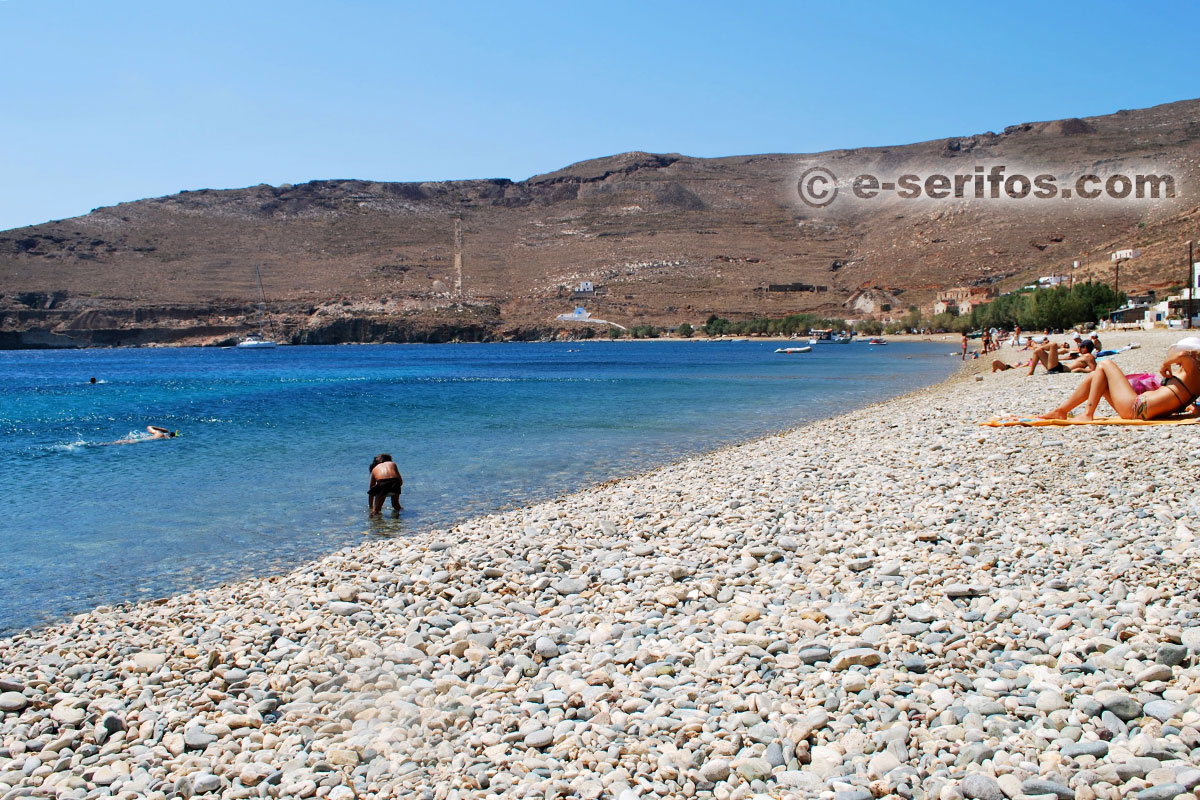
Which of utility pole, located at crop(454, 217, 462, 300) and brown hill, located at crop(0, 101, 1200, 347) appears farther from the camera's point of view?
utility pole, located at crop(454, 217, 462, 300)

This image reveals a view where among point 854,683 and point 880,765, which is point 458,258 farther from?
point 880,765

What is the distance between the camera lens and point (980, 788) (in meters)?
3.38

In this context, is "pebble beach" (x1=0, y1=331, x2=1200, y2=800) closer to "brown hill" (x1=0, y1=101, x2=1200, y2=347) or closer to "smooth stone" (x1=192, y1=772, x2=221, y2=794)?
"smooth stone" (x1=192, y1=772, x2=221, y2=794)

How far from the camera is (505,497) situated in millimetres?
13414

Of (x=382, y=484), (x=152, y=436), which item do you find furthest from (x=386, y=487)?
(x=152, y=436)

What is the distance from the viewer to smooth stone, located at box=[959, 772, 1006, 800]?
3.36 meters

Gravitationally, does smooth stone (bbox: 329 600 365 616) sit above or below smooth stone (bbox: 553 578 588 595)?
below

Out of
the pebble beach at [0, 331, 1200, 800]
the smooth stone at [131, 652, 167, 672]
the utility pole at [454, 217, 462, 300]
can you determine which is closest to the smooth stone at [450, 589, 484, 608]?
the pebble beach at [0, 331, 1200, 800]

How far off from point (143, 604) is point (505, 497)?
20.5 ft
